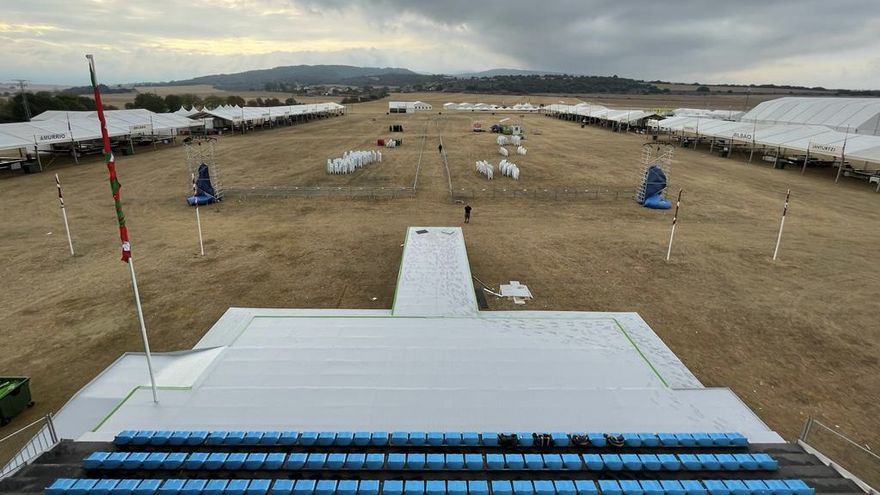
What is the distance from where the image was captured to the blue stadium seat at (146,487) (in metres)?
5.82

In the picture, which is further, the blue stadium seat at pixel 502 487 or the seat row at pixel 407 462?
the seat row at pixel 407 462

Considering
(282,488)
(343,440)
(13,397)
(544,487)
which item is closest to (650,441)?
(544,487)

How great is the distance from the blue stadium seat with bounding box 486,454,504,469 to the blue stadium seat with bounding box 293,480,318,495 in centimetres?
245

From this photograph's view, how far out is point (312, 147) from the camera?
56.1 m

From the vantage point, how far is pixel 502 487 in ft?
19.4

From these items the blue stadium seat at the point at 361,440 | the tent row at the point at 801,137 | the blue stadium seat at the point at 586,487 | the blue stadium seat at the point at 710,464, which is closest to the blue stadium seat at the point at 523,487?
the blue stadium seat at the point at 586,487

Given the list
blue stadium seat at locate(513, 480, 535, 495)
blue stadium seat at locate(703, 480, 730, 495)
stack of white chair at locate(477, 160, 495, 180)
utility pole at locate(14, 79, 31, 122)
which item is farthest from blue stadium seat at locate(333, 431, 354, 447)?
utility pole at locate(14, 79, 31, 122)

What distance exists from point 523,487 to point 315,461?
299 cm

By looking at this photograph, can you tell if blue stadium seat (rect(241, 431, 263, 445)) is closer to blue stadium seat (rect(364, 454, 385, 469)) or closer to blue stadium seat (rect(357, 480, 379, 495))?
blue stadium seat (rect(364, 454, 385, 469))

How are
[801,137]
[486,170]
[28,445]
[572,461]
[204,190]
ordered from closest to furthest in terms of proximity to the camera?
[572,461] < [28,445] < [204,190] < [486,170] < [801,137]

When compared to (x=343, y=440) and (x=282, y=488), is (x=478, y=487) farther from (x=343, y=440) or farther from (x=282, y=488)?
(x=282, y=488)

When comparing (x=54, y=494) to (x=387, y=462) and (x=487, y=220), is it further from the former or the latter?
(x=487, y=220)

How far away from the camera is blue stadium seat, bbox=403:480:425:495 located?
19.1 feet

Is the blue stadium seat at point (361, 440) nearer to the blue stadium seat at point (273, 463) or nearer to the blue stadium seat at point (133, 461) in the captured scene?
the blue stadium seat at point (273, 463)
